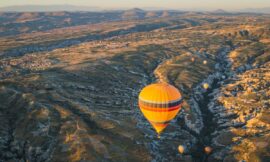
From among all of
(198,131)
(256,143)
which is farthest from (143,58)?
(256,143)

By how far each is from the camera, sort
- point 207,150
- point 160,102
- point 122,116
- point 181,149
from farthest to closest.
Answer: point 122,116 < point 207,150 < point 181,149 < point 160,102

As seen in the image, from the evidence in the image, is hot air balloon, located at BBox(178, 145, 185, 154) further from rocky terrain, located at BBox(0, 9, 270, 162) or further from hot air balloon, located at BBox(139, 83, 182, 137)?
hot air balloon, located at BBox(139, 83, 182, 137)

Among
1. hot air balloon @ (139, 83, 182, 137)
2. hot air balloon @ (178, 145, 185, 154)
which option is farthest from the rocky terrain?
hot air balloon @ (139, 83, 182, 137)

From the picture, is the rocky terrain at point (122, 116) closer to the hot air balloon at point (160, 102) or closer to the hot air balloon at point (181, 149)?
the hot air balloon at point (181, 149)

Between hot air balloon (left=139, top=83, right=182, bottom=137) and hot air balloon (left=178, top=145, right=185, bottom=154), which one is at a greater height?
hot air balloon (left=139, top=83, right=182, bottom=137)

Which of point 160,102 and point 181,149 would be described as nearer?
point 160,102

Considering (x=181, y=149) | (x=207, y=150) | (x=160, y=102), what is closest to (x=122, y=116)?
(x=181, y=149)

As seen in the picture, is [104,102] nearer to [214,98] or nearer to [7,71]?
[214,98]

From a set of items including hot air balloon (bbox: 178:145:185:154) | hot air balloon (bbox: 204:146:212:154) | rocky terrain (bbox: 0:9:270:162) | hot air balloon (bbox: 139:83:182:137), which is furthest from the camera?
hot air balloon (bbox: 204:146:212:154)

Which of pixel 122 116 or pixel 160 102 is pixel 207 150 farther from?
pixel 122 116

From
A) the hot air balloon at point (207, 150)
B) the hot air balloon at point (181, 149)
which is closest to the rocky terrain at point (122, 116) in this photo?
the hot air balloon at point (207, 150)
